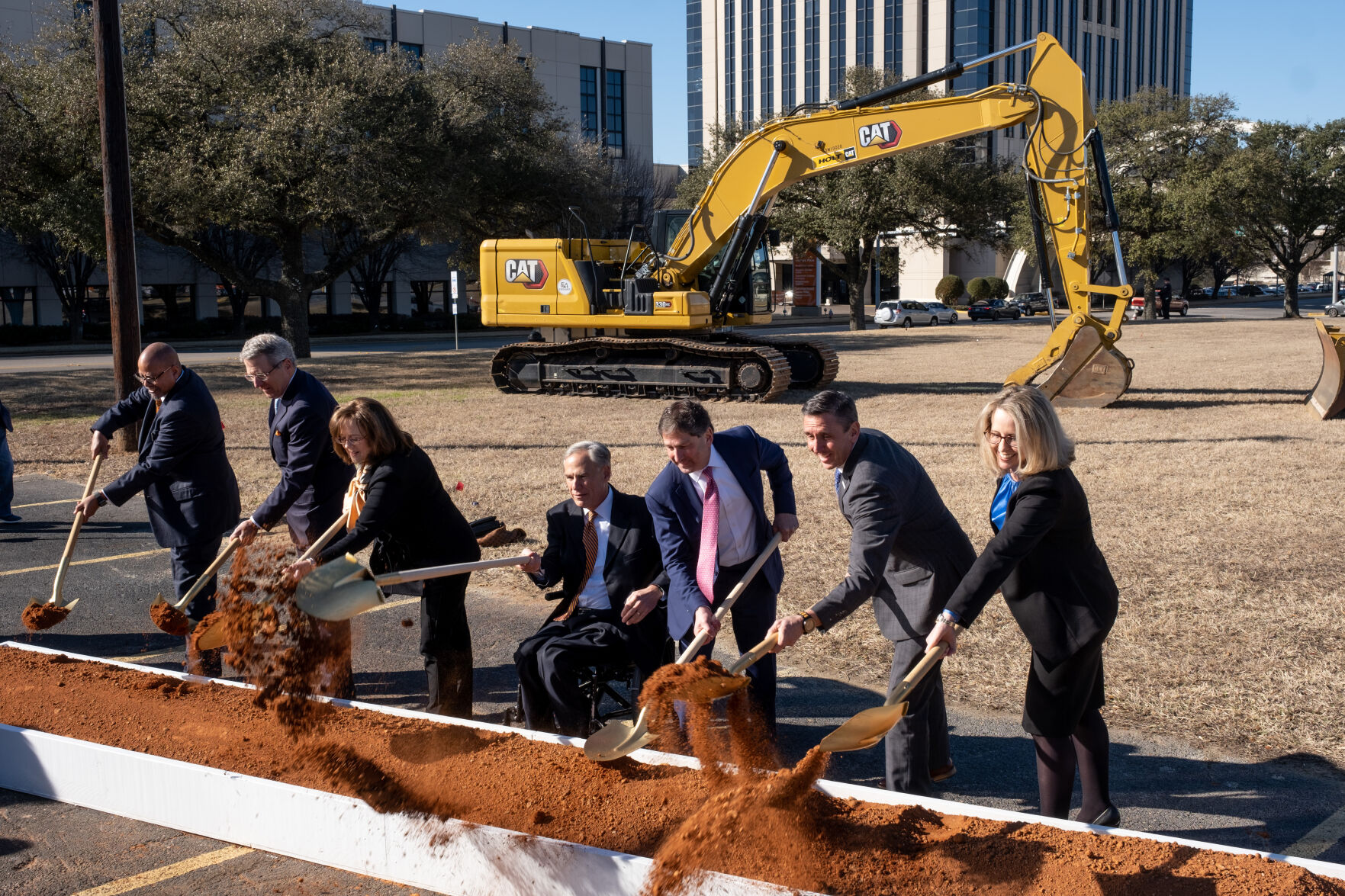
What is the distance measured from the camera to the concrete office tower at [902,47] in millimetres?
71312

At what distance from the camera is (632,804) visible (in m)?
4.05

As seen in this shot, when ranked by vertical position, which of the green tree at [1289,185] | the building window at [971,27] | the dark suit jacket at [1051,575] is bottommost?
the dark suit jacket at [1051,575]

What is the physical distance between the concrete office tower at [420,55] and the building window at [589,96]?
2.3 inches

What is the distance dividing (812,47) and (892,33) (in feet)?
22.4

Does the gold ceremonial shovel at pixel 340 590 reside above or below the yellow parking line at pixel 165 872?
above

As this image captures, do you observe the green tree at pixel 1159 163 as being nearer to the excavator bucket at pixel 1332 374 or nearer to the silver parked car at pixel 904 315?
the silver parked car at pixel 904 315

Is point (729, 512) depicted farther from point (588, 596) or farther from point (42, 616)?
point (42, 616)

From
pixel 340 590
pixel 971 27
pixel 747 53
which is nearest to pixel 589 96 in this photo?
pixel 747 53

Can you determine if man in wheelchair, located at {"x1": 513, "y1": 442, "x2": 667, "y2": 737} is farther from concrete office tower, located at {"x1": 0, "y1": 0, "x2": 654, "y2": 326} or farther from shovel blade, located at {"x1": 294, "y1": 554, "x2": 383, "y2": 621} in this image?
concrete office tower, located at {"x1": 0, "y1": 0, "x2": 654, "y2": 326}

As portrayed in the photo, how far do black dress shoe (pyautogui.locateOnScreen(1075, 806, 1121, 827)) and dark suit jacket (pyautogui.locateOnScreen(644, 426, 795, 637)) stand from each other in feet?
4.88

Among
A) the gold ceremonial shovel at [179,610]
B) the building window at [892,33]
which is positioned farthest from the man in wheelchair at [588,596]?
the building window at [892,33]

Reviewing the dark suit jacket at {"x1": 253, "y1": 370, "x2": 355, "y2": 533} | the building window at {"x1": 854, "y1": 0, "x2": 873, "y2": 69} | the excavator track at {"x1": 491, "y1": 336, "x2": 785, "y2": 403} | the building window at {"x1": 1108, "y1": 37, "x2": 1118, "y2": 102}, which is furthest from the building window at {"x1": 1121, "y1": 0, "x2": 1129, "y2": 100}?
the dark suit jacket at {"x1": 253, "y1": 370, "x2": 355, "y2": 533}

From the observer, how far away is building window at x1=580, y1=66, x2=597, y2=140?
60094mm

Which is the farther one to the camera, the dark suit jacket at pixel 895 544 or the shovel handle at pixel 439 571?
the shovel handle at pixel 439 571
